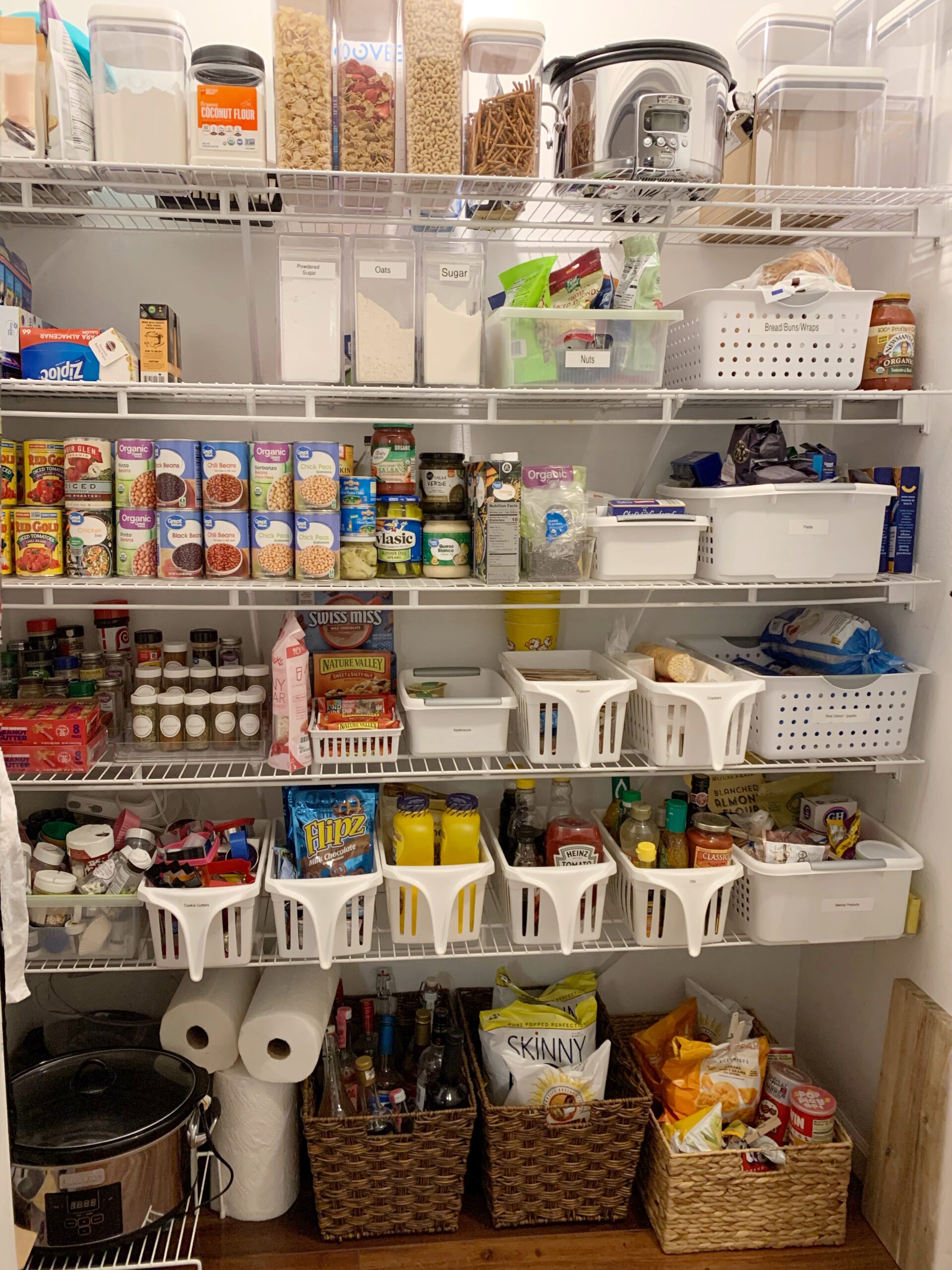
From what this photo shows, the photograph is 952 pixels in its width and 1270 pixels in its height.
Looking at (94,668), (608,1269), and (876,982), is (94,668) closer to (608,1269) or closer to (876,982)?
(608,1269)

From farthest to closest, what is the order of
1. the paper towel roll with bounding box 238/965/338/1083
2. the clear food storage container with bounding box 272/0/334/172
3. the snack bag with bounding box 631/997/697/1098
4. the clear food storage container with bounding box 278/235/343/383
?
the snack bag with bounding box 631/997/697/1098, the paper towel roll with bounding box 238/965/338/1083, the clear food storage container with bounding box 278/235/343/383, the clear food storage container with bounding box 272/0/334/172

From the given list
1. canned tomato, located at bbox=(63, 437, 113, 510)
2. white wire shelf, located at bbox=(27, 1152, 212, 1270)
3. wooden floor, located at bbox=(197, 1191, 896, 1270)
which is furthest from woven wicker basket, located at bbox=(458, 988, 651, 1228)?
canned tomato, located at bbox=(63, 437, 113, 510)

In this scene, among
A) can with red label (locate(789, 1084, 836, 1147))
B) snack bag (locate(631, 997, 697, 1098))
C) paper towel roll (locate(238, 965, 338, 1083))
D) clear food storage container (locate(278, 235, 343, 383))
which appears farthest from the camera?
snack bag (locate(631, 997, 697, 1098))

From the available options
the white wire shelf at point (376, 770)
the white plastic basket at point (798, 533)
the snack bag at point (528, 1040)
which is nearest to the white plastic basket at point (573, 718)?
the white wire shelf at point (376, 770)

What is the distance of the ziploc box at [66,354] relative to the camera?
176 centimetres

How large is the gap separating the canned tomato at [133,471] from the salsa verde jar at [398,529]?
443 mm

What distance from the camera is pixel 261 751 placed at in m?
2.00

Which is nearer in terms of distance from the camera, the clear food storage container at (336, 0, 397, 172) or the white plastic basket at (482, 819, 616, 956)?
the clear food storage container at (336, 0, 397, 172)

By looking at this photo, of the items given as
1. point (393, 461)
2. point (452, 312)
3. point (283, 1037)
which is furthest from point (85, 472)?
point (283, 1037)

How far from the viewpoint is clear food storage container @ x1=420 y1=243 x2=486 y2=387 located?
1.83m

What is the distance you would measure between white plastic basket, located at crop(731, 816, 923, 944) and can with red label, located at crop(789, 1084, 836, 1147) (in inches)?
12.8

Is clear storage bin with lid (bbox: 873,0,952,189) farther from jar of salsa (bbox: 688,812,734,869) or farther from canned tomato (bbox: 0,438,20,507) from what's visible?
canned tomato (bbox: 0,438,20,507)

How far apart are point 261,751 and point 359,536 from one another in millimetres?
495

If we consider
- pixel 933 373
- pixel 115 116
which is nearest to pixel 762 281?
pixel 933 373
